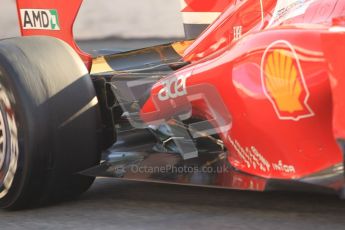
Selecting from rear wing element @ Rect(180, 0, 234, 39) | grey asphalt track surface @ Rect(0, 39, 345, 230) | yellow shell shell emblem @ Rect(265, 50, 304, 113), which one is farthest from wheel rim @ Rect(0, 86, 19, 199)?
rear wing element @ Rect(180, 0, 234, 39)

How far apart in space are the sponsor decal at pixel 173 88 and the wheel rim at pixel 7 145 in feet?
2.14

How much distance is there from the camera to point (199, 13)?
4582 millimetres

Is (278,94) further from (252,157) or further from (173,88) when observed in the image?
(173,88)

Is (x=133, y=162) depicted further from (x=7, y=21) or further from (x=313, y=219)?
(x=7, y=21)

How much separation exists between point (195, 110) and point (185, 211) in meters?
0.42

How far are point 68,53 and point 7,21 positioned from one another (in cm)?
924

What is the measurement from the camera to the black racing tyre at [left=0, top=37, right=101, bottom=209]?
347 centimetres

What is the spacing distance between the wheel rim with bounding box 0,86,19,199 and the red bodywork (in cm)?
60

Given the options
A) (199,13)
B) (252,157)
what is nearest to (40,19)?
(199,13)

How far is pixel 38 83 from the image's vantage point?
351cm

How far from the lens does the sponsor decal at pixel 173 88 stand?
131 inches

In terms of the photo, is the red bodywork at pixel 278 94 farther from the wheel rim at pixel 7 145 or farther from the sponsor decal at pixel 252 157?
the wheel rim at pixel 7 145

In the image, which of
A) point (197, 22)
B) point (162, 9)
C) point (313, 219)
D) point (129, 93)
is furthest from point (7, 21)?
point (313, 219)

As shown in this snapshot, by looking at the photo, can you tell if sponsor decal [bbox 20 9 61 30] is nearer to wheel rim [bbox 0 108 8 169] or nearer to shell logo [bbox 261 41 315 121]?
wheel rim [bbox 0 108 8 169]
